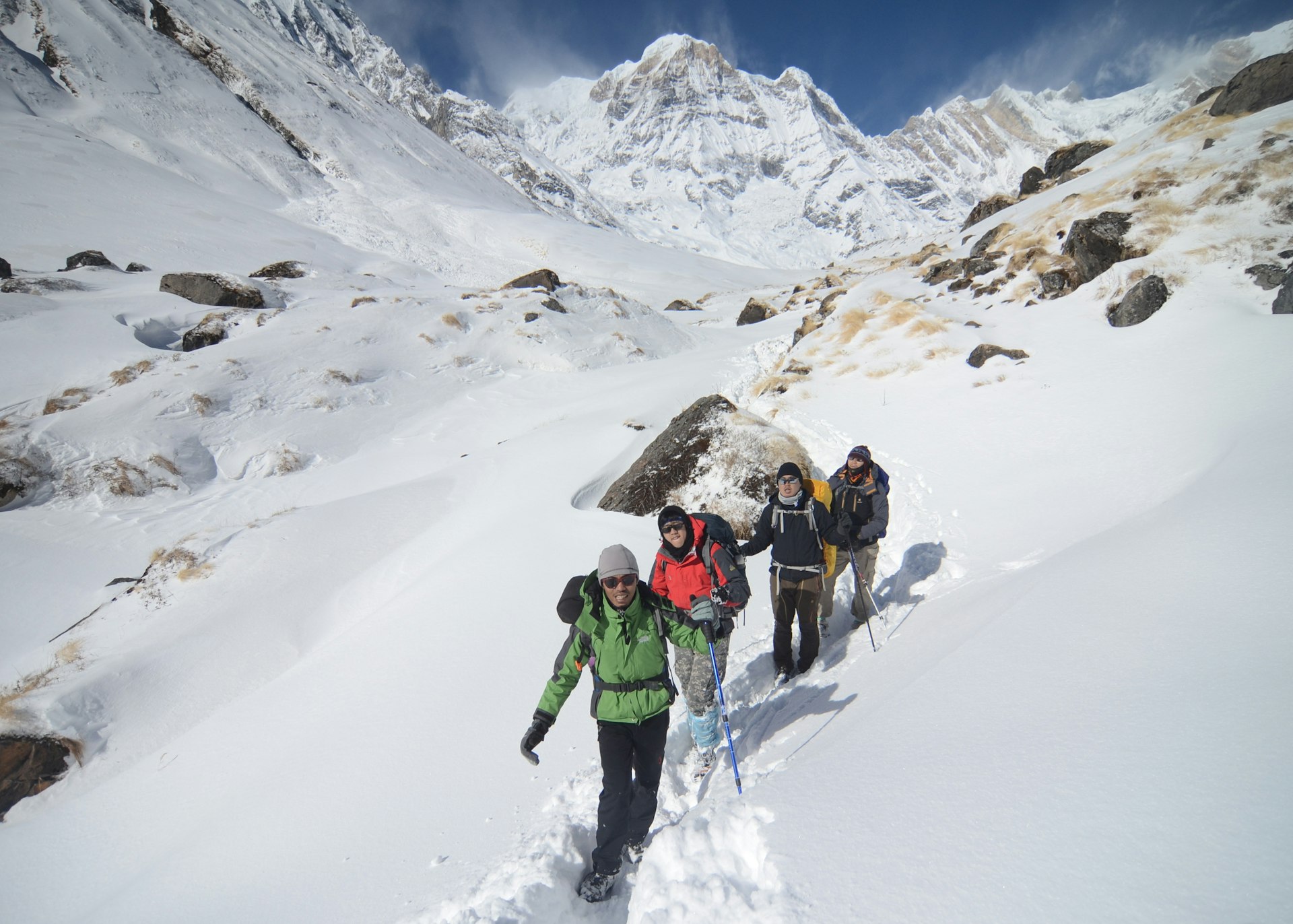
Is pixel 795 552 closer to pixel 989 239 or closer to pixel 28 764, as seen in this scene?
pixel 28 764

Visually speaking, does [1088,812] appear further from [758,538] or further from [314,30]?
[314,30]

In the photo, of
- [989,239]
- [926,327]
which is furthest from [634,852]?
[989,239]

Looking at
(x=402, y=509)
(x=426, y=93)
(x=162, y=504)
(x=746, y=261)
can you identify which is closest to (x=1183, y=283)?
(x=402, y=509)

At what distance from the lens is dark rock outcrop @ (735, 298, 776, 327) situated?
1129 inches

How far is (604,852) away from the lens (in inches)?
123

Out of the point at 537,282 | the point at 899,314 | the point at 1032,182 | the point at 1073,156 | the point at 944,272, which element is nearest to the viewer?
the point at 899,314

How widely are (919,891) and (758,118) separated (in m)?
214

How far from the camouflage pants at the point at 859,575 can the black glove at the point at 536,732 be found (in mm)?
3210

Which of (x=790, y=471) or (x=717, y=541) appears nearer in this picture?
(x=717, y=541)

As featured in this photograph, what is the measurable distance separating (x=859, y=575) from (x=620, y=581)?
10.6 feet

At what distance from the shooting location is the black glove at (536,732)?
3.21 m

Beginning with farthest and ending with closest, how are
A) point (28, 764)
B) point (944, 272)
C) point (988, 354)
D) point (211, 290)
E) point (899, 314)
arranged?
point (944, 272) < point (211, 290) < point (899, 314) < point (988, 354) < point (28, 764)

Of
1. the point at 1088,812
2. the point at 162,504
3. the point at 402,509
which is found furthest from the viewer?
the point at 162,504

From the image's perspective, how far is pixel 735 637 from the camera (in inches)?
232
